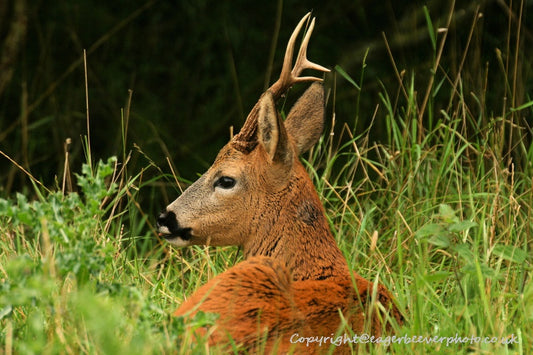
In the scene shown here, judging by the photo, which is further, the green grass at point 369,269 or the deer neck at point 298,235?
the deer neck at point 298,235

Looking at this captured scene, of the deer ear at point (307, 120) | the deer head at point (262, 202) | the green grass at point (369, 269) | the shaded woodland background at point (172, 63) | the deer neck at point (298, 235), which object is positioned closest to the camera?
the green grass at point (369, 269)

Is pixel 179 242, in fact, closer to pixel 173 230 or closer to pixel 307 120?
pixel 173 230

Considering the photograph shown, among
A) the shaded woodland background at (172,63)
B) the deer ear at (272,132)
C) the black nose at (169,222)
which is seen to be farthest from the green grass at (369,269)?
the shaded woodland background at (172,63)

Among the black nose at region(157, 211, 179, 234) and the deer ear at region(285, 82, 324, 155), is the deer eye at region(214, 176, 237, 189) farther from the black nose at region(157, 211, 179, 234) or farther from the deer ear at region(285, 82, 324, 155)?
the deer ear at region(285, 82, 324, 155)

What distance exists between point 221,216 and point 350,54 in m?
2.74

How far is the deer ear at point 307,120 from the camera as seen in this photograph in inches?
200

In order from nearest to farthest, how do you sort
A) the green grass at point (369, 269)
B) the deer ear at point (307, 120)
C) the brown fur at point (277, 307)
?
the green grass at point (369, 269), the brown fur at point (277, 307), the deer ear at point (307, 120)

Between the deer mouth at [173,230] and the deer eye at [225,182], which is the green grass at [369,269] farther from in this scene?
the deer eye at [225,182]

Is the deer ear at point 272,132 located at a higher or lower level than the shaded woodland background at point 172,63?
higher

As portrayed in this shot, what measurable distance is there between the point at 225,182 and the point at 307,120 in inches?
25.2

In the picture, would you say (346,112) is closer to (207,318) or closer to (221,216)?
(221,216)

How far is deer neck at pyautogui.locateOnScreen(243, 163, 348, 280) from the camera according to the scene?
4.29m

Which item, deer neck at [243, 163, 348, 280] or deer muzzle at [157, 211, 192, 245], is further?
deer muzzle at [157, 211, 192, 245]

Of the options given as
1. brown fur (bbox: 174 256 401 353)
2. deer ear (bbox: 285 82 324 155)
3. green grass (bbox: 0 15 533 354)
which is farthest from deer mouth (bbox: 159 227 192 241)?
brown fur (bbox: 174 256 401 353)
